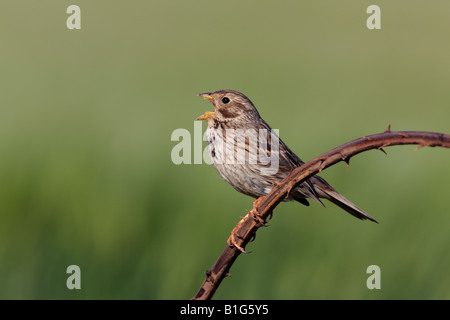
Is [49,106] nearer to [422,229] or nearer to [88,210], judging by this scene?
[88,210]

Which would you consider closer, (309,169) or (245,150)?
(309,169)

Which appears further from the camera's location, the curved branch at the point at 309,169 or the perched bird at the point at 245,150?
the perched bird at the point at 245,150

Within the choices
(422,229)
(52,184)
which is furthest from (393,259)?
(52,184)

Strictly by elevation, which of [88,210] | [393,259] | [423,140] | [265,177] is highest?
[423,140]

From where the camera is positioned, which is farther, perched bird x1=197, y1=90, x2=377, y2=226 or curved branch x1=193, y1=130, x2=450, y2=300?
perched bird x1=197, y1=90, x2=377, y2=226
